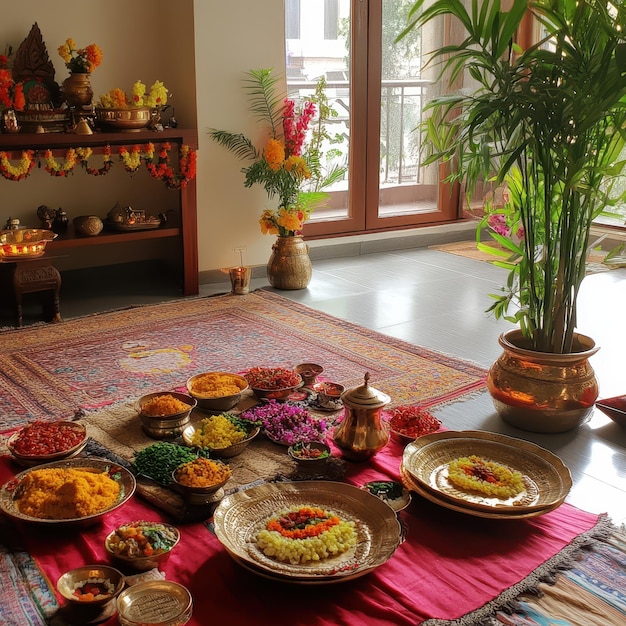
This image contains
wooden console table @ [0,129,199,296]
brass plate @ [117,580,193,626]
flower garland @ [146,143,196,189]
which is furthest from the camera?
flower garland @ [146,143,196,189]

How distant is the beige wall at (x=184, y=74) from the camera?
512cm

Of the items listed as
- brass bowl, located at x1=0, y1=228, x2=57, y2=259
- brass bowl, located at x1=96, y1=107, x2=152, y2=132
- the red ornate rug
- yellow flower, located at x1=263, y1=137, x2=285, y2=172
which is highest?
brass bowl, located at x1=96, y1=107, x2=152, y2=132

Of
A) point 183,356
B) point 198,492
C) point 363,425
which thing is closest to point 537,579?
point 363,425

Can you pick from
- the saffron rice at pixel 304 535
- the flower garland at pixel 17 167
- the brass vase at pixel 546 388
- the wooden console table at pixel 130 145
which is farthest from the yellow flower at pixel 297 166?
the saffron rice at pixel 304 535

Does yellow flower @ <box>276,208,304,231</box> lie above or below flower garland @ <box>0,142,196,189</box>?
below

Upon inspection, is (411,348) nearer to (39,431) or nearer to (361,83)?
(39,431)

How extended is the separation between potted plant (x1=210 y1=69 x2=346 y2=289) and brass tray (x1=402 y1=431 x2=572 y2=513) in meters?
2.68

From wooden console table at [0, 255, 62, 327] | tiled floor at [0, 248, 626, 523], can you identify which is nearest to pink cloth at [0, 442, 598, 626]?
tiled floor at [0, 248, 626, 523]

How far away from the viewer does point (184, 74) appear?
5.26 m

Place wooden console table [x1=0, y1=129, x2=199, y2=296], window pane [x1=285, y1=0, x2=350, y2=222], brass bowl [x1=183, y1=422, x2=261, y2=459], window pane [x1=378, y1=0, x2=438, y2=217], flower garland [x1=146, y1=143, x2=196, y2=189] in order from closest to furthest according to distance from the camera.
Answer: brass bowl [x1=183, y1=422, x2=261, y2=459]
wooden console table [x1=0, y1=129, x2=199, y2=296]
flower garland [x1=146, y1=143, x2=196, y2=189]
window pane [x1=285, y1=0, x2=350, y2=222]
window pane [x1=378, y1=0, x2=438, y2=217]

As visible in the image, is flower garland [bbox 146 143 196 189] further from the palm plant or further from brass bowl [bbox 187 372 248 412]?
the palm plant

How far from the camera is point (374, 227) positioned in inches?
259

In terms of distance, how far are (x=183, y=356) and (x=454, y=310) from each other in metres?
1.76

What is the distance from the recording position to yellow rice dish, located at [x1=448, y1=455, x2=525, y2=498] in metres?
2.53
